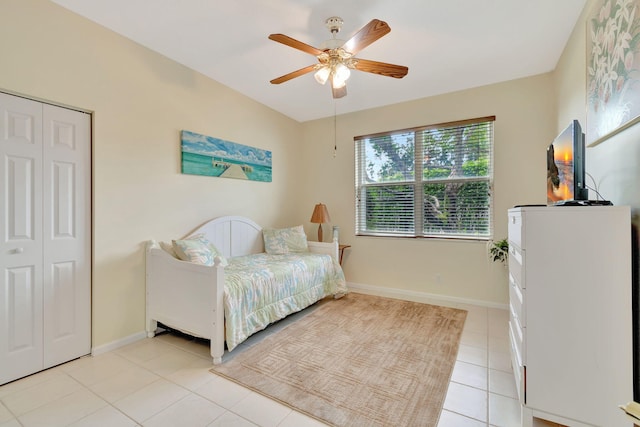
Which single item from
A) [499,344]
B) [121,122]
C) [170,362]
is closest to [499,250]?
[499,344]

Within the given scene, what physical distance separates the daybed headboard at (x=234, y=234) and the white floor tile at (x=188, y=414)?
1.74m

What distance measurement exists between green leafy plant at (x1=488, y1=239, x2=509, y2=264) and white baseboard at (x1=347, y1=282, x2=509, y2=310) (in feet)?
1.87

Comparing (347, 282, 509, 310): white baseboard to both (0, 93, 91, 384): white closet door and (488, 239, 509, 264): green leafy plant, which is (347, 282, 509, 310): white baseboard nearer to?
(488, 239, 509, 264): green leafy plant

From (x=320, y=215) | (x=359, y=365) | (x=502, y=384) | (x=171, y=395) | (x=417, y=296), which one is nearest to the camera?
(x=171, y=395)

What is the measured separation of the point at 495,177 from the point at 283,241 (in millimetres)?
2789

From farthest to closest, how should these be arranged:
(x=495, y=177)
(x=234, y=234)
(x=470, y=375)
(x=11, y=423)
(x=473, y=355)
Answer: (x=234, y=234), (x=495, y=177), (x=473, y=355), (x=470, y=375), (x=11, y=423)

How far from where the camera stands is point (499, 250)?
306 cm

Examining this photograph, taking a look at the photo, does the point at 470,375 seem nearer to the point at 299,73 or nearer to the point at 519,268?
the point at 519,268

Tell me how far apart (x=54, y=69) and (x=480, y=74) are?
13.0 ft

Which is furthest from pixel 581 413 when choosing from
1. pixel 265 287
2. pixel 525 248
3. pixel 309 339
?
pixel 265 287

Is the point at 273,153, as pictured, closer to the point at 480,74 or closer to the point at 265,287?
the point at 265,287

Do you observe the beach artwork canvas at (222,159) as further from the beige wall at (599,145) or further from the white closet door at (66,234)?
the beige wall at (599,145)

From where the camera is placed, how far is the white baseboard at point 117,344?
2.29 metres

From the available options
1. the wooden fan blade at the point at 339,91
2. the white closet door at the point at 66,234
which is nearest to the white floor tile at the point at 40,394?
the white closet door at the point at 66,234
